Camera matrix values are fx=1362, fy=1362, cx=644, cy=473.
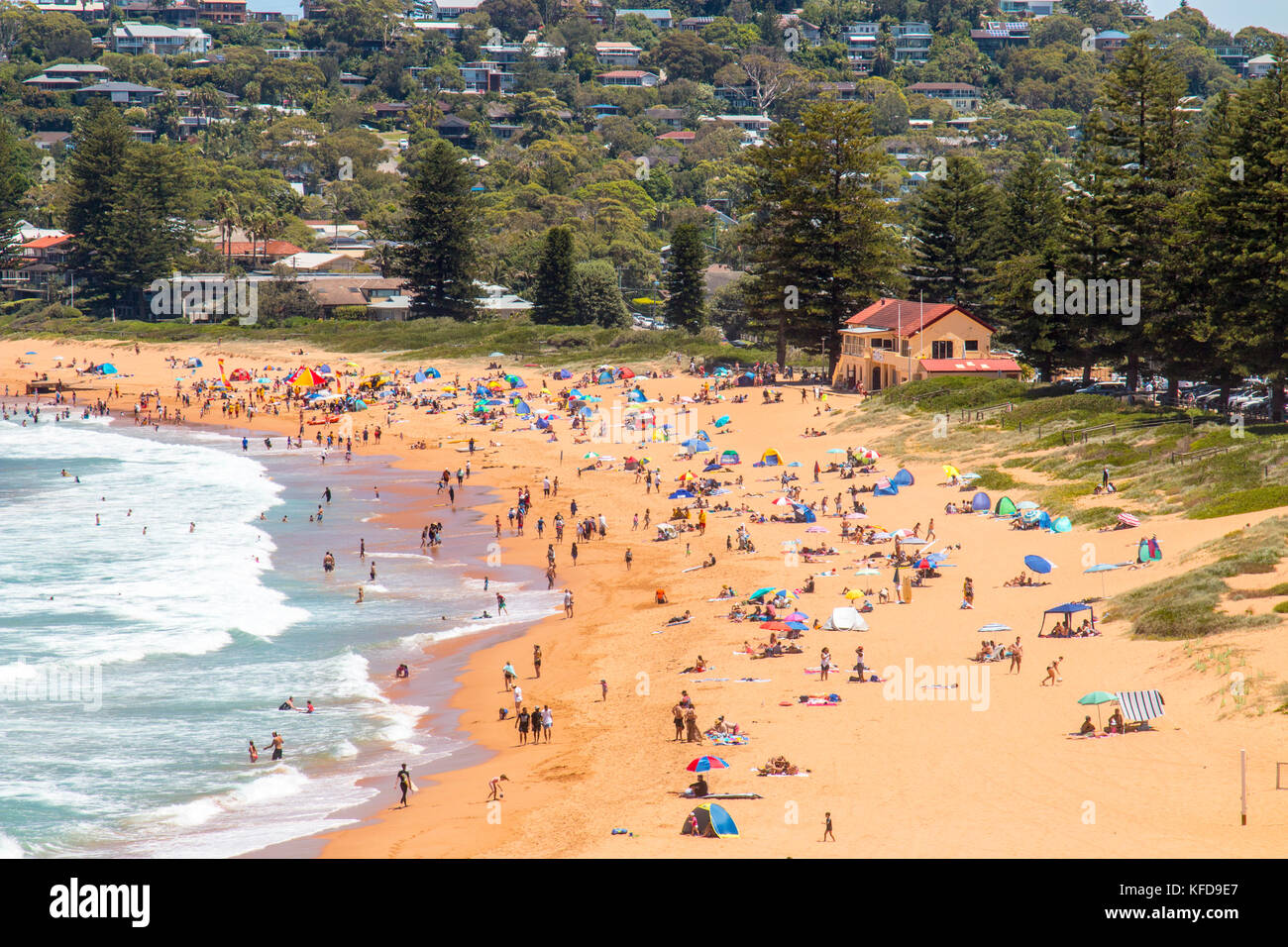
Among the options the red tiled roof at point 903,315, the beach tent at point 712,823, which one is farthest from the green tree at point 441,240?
the beach tent at point 712,823

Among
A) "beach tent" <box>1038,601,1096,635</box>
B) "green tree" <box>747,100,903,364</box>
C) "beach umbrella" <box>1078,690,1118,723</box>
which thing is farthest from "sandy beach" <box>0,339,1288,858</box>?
"green tree" <box>747,100,903,364</box>

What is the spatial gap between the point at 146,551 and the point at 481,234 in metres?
65.8

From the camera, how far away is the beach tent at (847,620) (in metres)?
32.8

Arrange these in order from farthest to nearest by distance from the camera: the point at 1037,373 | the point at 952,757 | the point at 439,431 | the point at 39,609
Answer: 1. the point at 439,431
2. the point at 1037,373
3. the point at 39,609
4. the point at 952,757

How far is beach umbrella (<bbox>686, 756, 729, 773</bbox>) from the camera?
24953 millimetres

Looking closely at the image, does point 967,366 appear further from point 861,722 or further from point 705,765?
point 705,765

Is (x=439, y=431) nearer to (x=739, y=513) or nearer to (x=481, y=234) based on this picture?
(x=739, y=513)

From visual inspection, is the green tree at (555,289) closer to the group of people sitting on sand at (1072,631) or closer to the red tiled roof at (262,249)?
the red tiled roof at (262,249)

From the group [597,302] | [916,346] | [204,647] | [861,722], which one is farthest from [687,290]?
[861,722]

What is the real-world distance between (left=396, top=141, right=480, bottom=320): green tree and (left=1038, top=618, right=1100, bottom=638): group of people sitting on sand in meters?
70.7

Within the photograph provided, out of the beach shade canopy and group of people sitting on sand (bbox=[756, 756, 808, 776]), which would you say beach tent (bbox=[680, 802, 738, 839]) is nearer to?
group of people sitting on sand (bbox=[756, 756, 808, 776])

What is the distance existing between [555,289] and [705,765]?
7030cm
